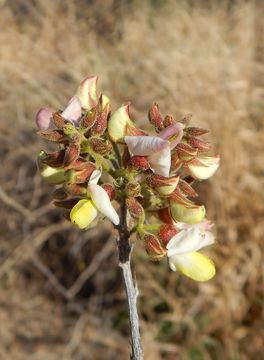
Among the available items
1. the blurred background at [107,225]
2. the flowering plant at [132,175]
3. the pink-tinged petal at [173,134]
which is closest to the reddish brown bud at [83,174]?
the flowering plant at [132,175]

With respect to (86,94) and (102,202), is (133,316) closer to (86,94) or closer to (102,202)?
(102,202)

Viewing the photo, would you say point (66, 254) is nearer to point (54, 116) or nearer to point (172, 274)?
point (172, 274)

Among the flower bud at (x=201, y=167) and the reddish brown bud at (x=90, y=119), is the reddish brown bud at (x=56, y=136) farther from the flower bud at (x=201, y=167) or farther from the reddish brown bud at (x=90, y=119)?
the flower bud at (x=201, y=167)

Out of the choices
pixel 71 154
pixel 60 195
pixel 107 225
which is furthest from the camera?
pixel 107 225

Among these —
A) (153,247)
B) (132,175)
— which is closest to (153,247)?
(153,247)

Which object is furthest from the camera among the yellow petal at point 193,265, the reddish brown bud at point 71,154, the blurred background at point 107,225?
Answer: the blurred background at point 107,225

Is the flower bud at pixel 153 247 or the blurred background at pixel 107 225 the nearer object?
the flower bud at pixel 153 247

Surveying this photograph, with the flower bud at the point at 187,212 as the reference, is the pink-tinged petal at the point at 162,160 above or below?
above

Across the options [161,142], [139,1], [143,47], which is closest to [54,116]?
[161,142]
